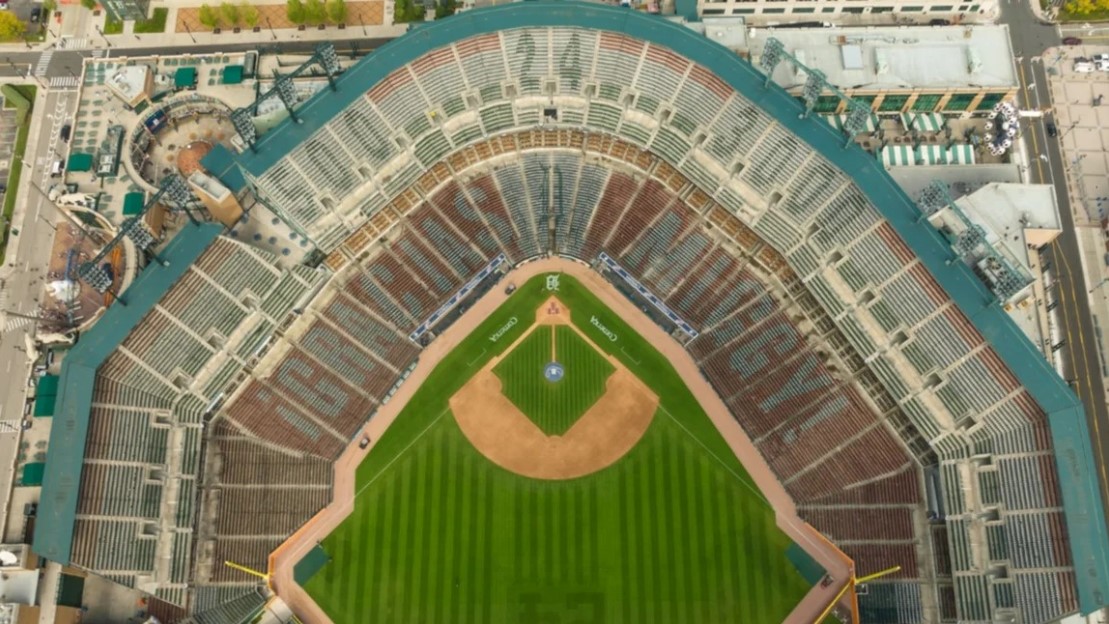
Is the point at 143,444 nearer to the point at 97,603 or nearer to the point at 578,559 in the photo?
the point at 97,603

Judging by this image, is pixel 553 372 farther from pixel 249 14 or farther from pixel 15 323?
pixel 15 323

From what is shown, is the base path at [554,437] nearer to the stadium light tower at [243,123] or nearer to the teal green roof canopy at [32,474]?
the stadium light tower at [243,123]

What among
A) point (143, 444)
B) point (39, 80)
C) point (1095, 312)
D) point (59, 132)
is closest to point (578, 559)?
point (143, 444)

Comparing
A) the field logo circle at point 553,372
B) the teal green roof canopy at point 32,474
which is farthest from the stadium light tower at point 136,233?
the field logo circle at point 553,372

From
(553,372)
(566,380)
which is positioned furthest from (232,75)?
(566,380)

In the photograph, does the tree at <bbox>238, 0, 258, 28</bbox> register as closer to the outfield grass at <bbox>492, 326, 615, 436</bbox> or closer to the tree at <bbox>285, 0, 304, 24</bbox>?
the tree at <bbox>285, 0, 304, 24</bbox>
